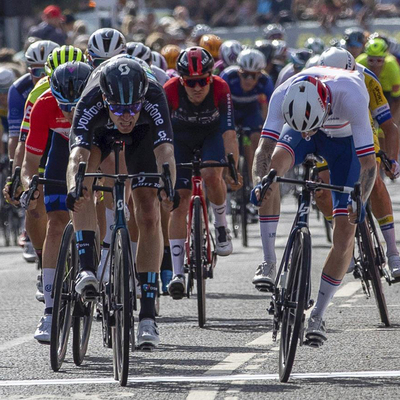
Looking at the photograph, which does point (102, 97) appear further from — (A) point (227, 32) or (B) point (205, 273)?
(A) point (227, 32)

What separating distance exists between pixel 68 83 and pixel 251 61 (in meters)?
7.52

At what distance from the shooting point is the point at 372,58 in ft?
43.0

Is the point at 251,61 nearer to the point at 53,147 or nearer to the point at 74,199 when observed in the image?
the point at 53,147

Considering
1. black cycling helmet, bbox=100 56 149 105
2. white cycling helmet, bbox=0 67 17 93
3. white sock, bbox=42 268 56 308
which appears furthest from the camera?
white cycling helmet, bbox=0 67 17 93

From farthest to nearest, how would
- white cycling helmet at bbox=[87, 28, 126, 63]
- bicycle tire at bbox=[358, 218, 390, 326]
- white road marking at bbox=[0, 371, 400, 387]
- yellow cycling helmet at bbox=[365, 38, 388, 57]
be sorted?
yellow cycling helmet at bbox=[365, 38, 388, 57], white cycling helmet at bbox=[87, 28, 126, 63], bicycle tire at bbox=[358, 218, 390, 326], white road marking at bbox=[0, 371, 400, 387]

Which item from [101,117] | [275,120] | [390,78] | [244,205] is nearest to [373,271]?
[275,120]

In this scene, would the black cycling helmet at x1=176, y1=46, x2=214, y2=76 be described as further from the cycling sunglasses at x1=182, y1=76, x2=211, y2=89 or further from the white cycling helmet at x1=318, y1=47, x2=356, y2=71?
the white cycling helmet at x1=318, y1=47, x2=356, y2=71

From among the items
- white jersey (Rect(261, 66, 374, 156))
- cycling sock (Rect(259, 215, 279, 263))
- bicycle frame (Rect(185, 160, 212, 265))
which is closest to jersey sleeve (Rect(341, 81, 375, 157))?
white jersey (Rect(261, 66, 374, 156))

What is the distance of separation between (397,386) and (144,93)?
214cm

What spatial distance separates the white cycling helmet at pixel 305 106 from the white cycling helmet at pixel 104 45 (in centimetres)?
313

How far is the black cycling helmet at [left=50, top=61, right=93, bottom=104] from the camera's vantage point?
8258mm

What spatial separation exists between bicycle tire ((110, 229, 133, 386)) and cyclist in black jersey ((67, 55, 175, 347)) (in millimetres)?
273

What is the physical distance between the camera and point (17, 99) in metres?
11.6

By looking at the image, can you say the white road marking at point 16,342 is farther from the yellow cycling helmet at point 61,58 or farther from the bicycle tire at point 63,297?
the yellow cycling helmet at point 61,58
